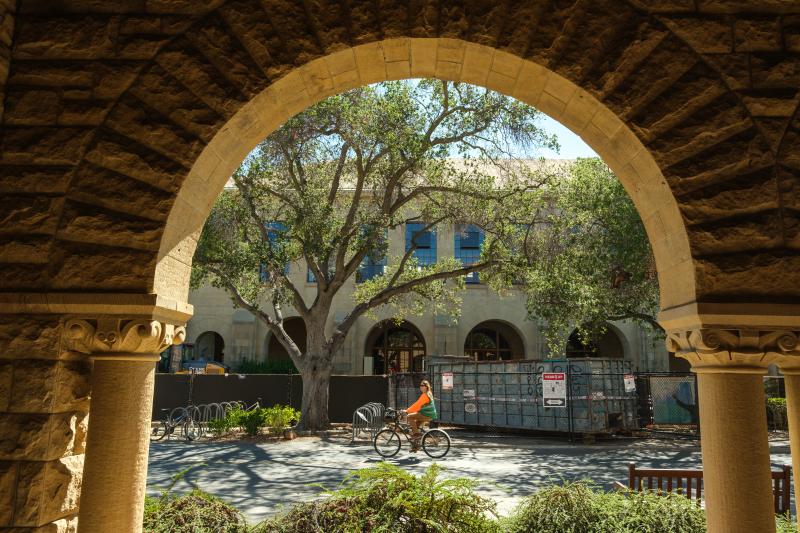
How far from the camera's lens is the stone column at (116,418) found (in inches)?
139

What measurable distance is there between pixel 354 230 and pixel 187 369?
1474 centimetres

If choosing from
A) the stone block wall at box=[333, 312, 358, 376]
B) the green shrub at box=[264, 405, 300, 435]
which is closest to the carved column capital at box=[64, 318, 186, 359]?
the green shrub at box=[264, 405, 300, 435]

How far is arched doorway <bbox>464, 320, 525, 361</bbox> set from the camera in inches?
1170

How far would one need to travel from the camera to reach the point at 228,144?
13.2 feet

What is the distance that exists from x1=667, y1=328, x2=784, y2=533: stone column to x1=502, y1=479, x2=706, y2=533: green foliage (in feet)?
4.81

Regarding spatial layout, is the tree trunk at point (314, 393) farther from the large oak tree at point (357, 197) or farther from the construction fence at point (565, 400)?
the construction fence at point (565, 400)

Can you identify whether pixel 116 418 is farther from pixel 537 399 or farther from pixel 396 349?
pixel 396 349

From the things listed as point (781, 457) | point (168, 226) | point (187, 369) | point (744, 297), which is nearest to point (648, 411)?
point (781, 457)

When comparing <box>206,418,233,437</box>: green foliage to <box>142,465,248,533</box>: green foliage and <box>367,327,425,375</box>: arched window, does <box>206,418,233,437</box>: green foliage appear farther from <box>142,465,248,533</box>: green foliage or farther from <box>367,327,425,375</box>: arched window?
<box>367,327,425,375</box>: arched window

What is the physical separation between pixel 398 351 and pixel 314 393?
42.3ft

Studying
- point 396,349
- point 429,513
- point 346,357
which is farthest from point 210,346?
point 429,513

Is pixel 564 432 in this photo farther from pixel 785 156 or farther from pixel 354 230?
pixel 785 156

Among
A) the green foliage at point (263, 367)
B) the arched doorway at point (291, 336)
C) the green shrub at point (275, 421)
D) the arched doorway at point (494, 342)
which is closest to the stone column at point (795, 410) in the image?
the green shrub at point (275, 421)

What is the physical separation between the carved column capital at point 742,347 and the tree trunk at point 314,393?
47.7ft
